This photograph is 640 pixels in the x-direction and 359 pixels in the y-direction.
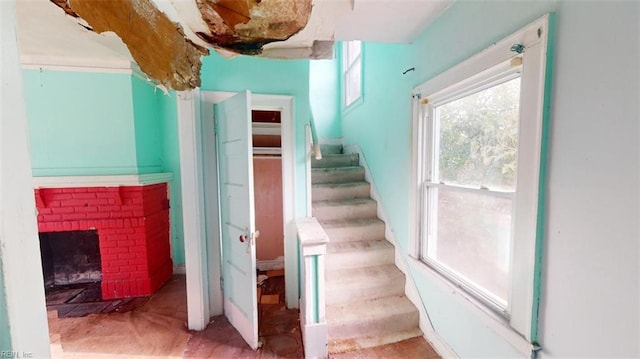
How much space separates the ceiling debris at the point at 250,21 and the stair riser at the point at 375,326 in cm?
195

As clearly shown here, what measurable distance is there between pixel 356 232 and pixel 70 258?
315 centimetres

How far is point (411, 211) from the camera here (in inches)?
75.4

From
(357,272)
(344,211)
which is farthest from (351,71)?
(357,272)

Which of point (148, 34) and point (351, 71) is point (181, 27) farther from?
point (351, 71)

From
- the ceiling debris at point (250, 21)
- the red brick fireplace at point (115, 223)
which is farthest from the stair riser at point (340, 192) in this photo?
the red brick fireplace at point (115, 223)

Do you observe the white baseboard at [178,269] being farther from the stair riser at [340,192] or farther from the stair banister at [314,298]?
the stair banister at [314,298]

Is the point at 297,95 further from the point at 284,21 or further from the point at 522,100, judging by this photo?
the point at 522,100

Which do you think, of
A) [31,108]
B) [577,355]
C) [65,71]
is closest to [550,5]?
[577,355]

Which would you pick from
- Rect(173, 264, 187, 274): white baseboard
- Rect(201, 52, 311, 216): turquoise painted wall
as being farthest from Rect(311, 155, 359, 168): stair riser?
Rect(173, 264, 187, 274): white baseboard

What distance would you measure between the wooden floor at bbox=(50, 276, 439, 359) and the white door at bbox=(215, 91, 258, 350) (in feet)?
0.41

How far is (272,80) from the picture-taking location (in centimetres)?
208

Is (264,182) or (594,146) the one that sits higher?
(594,146)

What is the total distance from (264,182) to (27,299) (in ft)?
8.64

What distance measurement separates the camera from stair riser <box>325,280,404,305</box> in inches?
77.6
